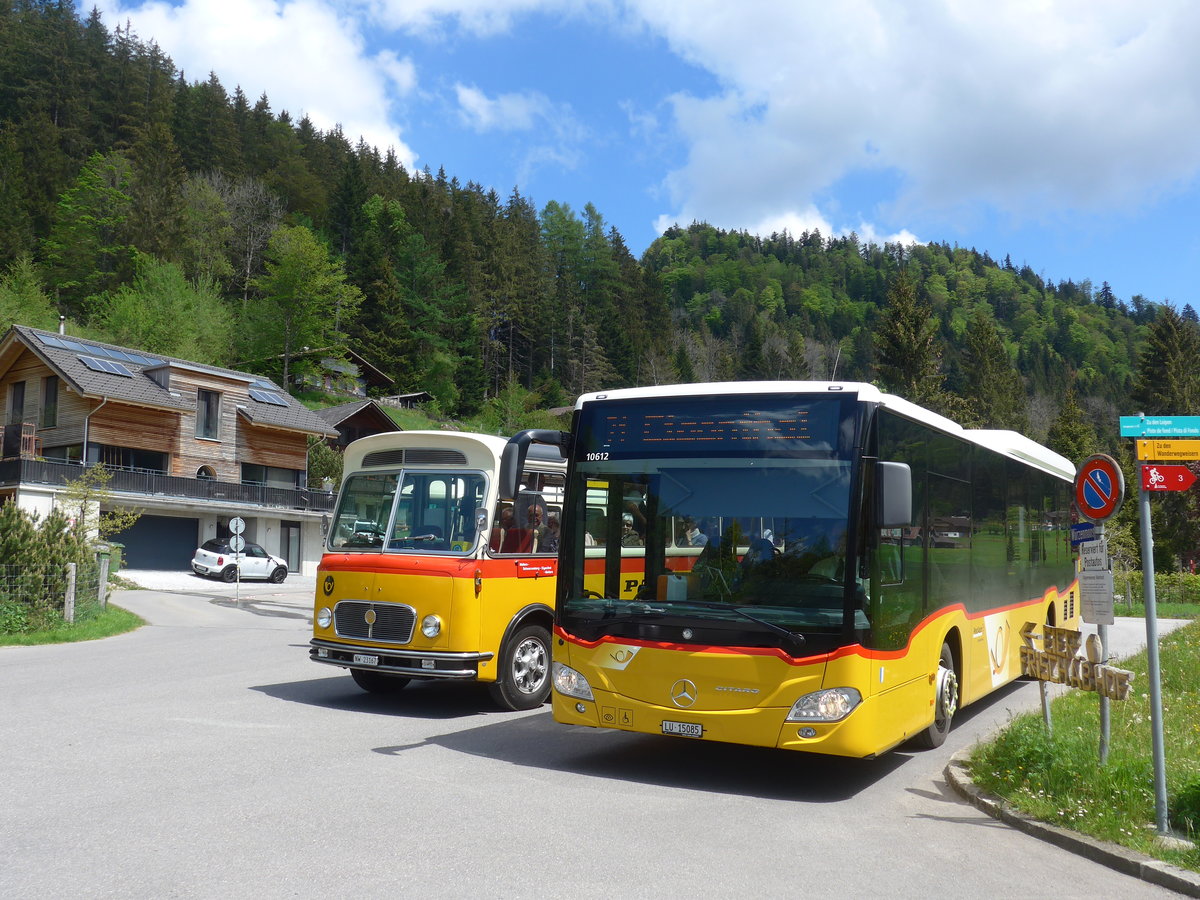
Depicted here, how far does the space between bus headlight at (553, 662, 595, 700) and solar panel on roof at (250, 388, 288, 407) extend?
50.0m

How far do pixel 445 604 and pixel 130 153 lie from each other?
90836 millimetres

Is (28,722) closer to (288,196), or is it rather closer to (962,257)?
(288,196)

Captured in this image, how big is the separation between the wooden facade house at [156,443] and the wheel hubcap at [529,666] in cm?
3756

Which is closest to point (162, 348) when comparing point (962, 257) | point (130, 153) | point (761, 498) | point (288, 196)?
point (130, 153)

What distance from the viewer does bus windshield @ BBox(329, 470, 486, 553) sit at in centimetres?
1077

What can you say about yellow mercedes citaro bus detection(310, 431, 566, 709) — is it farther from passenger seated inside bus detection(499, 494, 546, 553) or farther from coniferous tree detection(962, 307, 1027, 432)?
coniferous tree detection(962, 307, 1027, 432)

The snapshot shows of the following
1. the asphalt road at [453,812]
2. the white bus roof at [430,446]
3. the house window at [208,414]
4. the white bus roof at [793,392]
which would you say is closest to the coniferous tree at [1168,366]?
the house window at [208,414]

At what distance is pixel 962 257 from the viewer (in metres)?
176

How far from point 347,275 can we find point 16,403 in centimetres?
4372

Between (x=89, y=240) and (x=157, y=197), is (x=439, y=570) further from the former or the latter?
(x=157, y=197)

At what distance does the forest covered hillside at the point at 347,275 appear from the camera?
7369cm

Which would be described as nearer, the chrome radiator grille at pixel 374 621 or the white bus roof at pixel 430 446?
the chrome radiator grille at pixel 374 621

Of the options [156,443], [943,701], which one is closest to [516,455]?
[943,701]

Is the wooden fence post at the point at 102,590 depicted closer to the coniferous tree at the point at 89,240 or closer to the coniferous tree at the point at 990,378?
the coniferous tree at the point at 89,240
